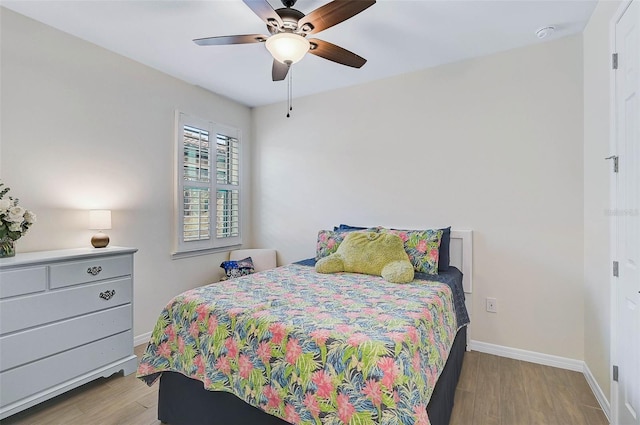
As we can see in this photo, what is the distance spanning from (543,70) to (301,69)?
211cm

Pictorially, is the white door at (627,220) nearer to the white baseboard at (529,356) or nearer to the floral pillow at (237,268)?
the white baseboard at (529,356)

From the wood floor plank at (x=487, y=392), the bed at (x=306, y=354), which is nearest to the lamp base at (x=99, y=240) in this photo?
the bed at (x=306, y=354)

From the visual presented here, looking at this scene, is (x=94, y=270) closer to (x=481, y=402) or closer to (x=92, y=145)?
(x=92, y=145)

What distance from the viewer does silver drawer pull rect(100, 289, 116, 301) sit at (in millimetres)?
2326

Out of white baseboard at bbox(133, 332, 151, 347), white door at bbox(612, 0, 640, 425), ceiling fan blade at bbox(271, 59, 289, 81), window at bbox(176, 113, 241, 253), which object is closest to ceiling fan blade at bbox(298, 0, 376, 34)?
ceiling fan blade at bbox(271, 59, 289, 81)

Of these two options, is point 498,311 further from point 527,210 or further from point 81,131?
point 81,131

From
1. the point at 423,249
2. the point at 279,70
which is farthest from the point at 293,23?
the point at 423,249

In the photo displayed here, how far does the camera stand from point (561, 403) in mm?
2043

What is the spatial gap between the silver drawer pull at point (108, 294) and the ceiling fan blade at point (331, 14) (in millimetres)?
2297

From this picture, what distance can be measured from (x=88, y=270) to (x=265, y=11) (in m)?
2.10

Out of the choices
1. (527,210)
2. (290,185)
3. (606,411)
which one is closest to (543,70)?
(527,210)

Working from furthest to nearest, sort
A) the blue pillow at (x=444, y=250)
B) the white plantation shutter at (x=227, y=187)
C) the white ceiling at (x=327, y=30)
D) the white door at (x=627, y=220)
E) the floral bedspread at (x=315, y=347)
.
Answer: the white plantation shutter at (x=227, y=187) < the blue pillow at (x=444, y=250) < the white ceiling at (x=327, y=30) < the white door at (x=627, y=220) < the floral bedspread at (x=315, y=347)

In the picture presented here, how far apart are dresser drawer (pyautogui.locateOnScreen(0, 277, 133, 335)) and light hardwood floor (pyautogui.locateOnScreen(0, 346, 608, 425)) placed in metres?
0.57

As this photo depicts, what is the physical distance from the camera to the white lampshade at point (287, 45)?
70.7 inches
